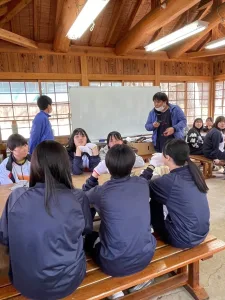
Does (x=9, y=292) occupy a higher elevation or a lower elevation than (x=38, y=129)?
lower

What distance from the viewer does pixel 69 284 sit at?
1.06m

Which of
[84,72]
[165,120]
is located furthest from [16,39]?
[165,120]

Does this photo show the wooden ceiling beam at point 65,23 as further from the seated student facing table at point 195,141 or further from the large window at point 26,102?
the seated student facing table at point 195,141

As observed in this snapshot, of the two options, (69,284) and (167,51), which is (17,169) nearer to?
(69,284)

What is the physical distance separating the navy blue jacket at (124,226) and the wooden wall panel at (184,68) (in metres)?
5.11

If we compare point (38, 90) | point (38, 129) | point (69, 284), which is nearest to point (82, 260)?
point (69, 284)

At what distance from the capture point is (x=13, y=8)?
3619mm

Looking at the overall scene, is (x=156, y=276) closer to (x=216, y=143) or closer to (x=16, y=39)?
(x=216, y=143)

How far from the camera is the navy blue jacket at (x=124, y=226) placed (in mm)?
1166

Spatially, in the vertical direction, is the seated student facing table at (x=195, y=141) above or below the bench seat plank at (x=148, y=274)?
above

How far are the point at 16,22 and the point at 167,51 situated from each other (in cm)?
346

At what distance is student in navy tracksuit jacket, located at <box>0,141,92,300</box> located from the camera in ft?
3.08

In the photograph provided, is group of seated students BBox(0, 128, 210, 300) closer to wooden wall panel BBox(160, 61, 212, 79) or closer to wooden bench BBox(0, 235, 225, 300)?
wooden bench BBox(0, 235, 225, 300)

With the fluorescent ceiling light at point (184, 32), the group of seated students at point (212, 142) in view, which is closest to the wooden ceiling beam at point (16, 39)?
the fluorescent ceiling light at point (184, 32)
